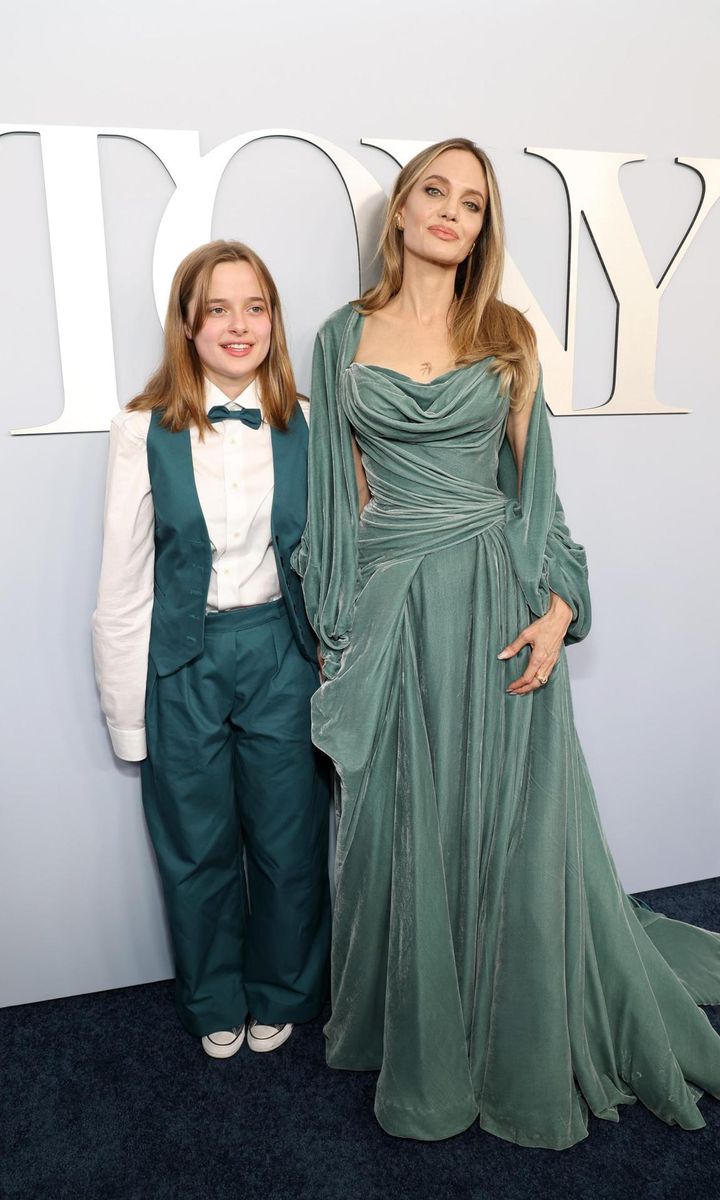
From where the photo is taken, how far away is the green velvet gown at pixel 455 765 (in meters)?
1.63

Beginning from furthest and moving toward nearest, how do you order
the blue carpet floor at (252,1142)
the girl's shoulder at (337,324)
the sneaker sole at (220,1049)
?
the sneaker sole at (220,1049) < the girl's shoulder at (337,324) < the blue carpet floor at (252,1142)

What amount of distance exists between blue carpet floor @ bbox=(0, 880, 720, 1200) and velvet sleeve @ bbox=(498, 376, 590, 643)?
100cm

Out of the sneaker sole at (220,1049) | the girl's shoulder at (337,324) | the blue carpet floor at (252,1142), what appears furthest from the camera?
the sneaker sole at (220,1049)

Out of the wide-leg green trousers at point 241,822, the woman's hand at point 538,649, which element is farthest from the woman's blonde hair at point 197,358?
the woman's hand at point 538,649

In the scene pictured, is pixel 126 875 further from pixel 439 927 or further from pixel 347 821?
pixel 439 927

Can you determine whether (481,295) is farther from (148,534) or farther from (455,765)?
(455,765)

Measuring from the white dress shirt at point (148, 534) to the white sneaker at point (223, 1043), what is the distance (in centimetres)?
72

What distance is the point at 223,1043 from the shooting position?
190 centimetres

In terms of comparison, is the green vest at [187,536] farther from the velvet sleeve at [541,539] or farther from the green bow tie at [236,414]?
the velvet sleeve at [541,539]

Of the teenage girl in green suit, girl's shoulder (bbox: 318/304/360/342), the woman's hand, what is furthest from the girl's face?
the woman's hand

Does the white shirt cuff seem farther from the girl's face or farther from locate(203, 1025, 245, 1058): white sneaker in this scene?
the girl's face

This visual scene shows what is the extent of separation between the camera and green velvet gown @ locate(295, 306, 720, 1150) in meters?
1.63

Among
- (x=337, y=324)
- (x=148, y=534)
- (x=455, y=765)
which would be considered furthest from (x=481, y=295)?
(x=455, y=765)

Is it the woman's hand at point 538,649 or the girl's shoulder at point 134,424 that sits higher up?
the girl's shoulder at point 134,424
